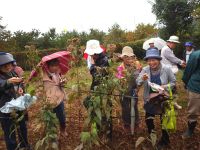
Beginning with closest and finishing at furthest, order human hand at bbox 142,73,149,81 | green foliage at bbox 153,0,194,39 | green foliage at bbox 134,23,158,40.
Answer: human hand at bbox 142,73,149,81
green foliage at bbox 153,0,194,39
green foliage at bbox 134,23,158,40

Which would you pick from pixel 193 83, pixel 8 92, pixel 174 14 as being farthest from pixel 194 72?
pixel 174 14

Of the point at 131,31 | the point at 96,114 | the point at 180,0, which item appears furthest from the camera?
the point at 131,31

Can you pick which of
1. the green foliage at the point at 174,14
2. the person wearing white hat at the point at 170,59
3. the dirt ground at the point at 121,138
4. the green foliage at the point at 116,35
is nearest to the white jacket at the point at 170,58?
the person wearing white hat at the point at 170,59

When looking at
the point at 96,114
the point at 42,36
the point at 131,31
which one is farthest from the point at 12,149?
the point at 131,31

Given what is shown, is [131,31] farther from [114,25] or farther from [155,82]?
[155,82]

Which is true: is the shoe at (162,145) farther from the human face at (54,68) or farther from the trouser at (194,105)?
the human face at (54,68)

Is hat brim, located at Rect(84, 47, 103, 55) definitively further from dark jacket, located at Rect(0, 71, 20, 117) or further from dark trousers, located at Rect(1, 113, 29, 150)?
dark trousers, located at Rect(1, 113, 29, 150)

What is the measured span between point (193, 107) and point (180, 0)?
981cm

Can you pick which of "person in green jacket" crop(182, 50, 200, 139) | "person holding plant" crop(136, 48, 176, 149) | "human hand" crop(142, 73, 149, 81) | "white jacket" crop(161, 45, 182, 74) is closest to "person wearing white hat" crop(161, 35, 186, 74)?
"white jacket" crop(161, 45, 182, 74)

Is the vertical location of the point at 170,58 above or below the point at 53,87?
above

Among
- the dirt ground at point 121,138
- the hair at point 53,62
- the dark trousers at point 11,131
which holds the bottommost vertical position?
the dirt ground at point 121,138

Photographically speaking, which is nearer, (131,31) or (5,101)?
(5,101)

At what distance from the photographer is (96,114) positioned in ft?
11.5

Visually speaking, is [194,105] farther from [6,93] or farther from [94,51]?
[6,93]
